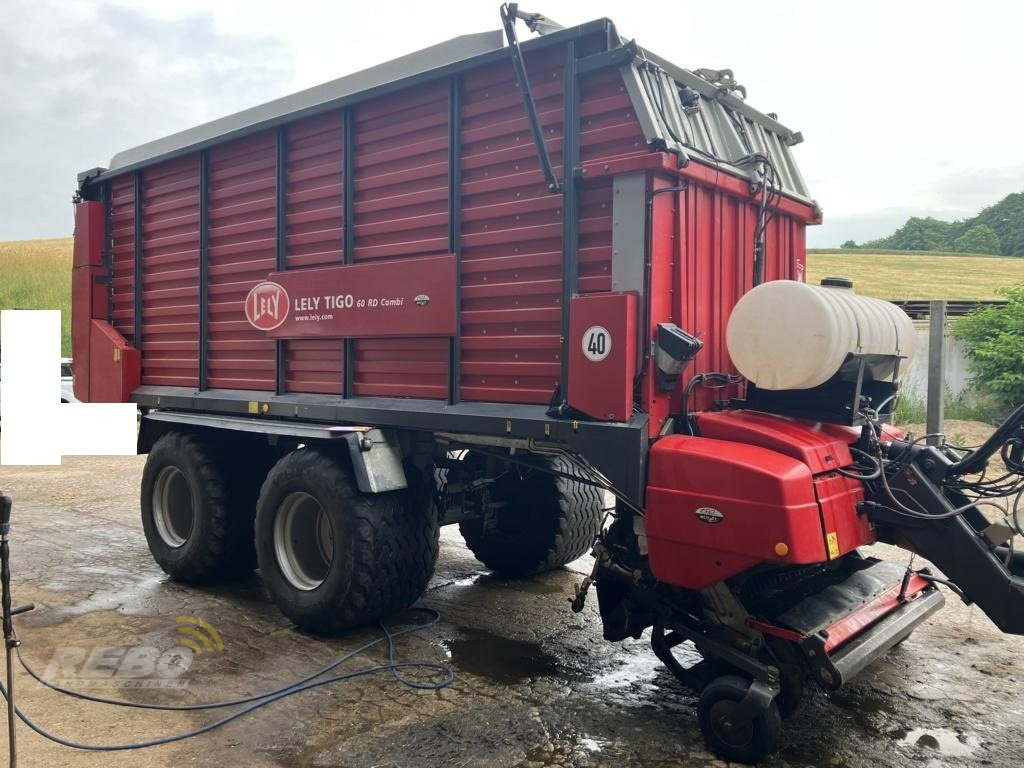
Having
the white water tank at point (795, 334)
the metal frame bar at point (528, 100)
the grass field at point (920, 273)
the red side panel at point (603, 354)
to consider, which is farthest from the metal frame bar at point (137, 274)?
the grass field at point (920, 273)

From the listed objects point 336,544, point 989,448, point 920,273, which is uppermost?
point 920,273

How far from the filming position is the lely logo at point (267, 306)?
539 cm

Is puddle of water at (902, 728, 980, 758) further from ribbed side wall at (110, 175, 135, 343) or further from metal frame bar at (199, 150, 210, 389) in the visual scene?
ribbed side wall at (110, 175, 135, 343)

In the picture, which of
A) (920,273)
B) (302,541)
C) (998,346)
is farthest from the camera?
(920,273)

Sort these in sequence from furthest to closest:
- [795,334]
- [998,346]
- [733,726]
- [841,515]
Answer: [998,346], [795,334], [841,515], [733,726]

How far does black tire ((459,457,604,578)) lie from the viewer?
604 cm

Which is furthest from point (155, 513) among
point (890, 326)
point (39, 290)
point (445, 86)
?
point (39, 290)

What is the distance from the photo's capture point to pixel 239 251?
5.73 metres

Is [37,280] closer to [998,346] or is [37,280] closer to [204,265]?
[204,265]

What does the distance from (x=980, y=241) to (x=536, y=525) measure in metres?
46.1

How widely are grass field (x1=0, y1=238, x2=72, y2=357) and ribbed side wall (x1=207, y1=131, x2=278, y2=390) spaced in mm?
21855

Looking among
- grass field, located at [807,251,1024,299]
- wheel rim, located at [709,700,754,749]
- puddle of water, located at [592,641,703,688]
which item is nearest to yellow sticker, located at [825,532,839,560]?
wheel rim, located at [709,700,754,749]

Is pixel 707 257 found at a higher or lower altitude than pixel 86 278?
lower

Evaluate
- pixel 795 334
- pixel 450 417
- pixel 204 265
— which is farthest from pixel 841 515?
pixel 204 265
